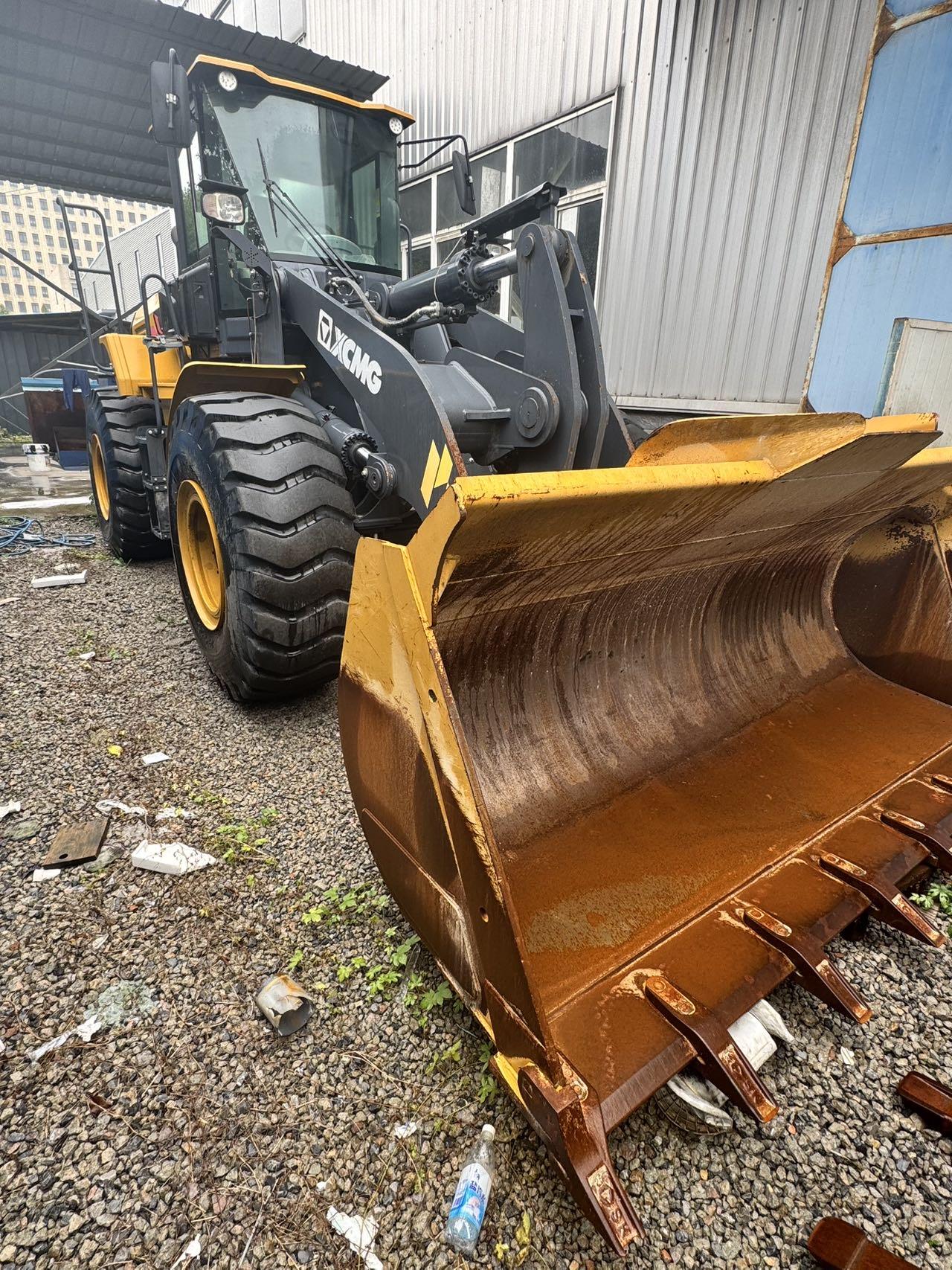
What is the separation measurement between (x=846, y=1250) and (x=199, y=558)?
355 centimetres

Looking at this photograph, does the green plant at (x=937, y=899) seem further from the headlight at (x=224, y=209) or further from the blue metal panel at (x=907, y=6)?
the blue metal panel at (x=907, y=6)

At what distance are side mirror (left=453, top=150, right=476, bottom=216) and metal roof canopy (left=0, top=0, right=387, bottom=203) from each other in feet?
10.7

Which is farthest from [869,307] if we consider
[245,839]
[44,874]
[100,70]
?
[100,70]

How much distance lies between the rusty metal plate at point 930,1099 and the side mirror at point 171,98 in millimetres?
4720

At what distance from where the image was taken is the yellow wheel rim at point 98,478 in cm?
646

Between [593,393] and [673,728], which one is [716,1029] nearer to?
[673,728]

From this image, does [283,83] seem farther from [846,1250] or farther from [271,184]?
[846,1250]

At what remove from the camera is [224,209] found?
3213 mm

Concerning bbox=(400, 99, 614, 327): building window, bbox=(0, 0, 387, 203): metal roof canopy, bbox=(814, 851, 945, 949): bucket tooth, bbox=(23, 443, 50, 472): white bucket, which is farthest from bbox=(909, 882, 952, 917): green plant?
bbox=(23, 443, 50, 472): white bucket

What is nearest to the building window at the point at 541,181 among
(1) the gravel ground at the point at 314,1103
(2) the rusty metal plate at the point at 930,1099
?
(1) the gravel ground at the point at 314,1103

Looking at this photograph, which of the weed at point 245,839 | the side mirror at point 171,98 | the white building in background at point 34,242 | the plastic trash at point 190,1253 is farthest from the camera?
the white building in background at point 34,242

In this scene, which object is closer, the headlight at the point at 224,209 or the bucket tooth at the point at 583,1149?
the bucket tooth at the point at 583,1149

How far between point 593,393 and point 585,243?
192 inches

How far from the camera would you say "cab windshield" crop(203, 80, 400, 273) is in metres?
3.67
